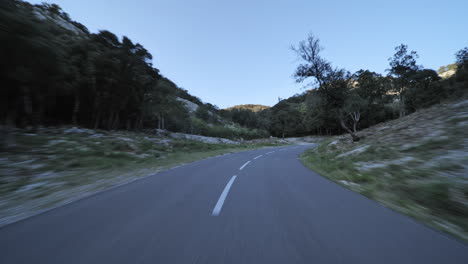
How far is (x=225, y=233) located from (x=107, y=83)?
26721 mm

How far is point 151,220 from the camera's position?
282 centimetres

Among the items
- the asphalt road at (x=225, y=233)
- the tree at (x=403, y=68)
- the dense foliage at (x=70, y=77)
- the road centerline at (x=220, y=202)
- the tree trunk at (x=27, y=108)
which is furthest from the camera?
the tree at (x=403, y=68)

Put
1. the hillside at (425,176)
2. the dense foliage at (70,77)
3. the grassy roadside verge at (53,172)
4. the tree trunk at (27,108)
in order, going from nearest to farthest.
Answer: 1. the hillside at (425,176)
2. the grassy roadside verge at (53,172)
3. the dense foliage at (70,77)
4. the tree trunk at (27,108)

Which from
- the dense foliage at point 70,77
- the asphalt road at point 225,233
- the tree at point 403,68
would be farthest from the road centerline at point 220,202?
the tree at point 403,68

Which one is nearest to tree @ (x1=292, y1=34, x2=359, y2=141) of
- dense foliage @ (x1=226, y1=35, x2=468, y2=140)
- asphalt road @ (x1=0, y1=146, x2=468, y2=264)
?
dense foliage @ (x1=226, y1=35, x2=468, y2=140)

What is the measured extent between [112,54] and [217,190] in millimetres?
24188

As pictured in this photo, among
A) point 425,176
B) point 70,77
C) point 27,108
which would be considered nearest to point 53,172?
point 425,176

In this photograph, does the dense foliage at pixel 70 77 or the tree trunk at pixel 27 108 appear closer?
the dense foliage at pixel 70 77

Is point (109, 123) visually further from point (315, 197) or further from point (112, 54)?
point (315, 197)

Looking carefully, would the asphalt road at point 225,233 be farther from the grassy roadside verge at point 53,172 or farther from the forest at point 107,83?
the forest at point 107,83

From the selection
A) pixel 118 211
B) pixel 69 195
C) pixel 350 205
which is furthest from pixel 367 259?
pixel 69 195

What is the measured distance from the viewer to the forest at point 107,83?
316 inches

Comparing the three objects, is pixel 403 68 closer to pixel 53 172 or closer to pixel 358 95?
pixel 358 95

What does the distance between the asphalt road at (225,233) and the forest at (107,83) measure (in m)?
9.24
